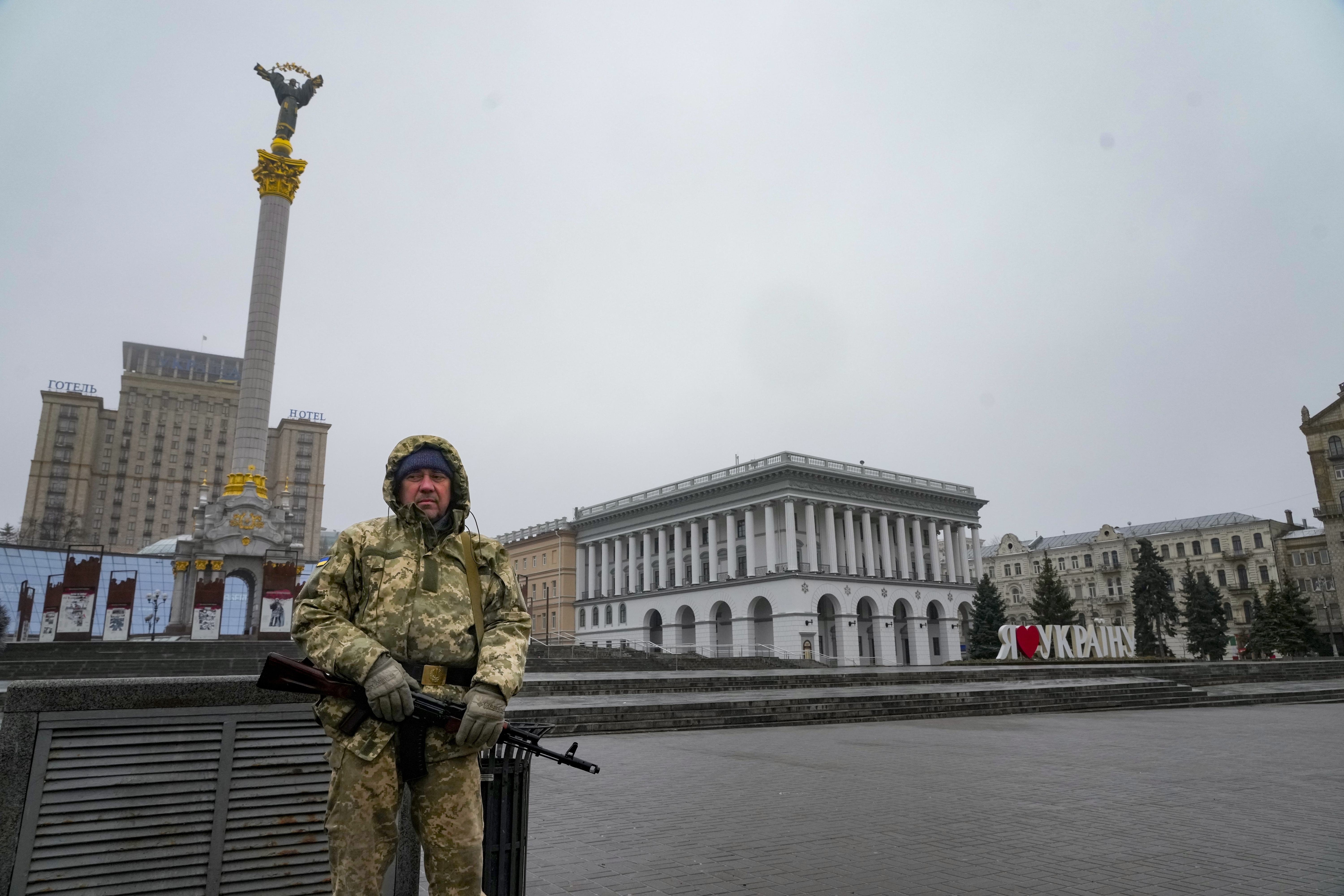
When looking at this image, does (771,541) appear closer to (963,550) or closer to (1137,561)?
(963,550)

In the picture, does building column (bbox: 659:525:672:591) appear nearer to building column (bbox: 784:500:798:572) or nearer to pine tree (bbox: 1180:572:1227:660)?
building column (bbox: 784:500:798:572)

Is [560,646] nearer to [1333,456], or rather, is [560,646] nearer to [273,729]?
[273,729]

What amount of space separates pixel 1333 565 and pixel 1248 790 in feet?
215

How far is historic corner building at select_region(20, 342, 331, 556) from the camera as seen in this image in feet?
331

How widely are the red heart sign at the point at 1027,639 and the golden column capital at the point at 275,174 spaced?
1770 inches

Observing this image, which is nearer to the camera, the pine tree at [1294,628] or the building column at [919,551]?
the pine tree at [1294,628]

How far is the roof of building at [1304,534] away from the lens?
65.4m

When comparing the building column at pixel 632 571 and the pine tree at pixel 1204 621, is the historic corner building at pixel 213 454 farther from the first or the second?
the pine tree at pixel 1204 621

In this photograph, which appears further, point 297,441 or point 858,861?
point 297,441

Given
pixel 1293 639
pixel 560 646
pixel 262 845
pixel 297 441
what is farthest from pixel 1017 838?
pixel 297 441

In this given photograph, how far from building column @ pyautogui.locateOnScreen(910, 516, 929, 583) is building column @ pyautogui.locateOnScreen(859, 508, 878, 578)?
4.28 m

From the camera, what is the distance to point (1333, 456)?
57.4 meters

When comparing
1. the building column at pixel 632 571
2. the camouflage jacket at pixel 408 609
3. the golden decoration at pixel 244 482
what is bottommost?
the camouflage jacket at pixel 408 609

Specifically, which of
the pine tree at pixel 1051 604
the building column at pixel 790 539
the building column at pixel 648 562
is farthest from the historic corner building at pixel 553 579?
the pine tree at pixel 1051 604
